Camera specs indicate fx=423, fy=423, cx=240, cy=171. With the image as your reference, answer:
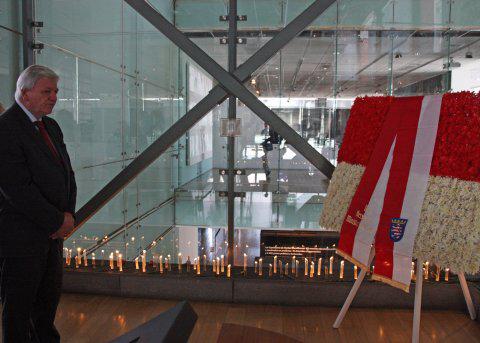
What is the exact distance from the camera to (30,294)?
6.31 ft

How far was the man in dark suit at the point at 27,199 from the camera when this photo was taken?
5.97 feet

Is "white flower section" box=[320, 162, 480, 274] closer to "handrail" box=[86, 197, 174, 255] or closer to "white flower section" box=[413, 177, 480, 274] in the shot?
"white flower section" box=[413, 177, 480, 274]

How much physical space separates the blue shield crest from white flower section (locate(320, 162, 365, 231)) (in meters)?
0.40

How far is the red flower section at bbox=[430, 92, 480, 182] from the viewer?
185cm

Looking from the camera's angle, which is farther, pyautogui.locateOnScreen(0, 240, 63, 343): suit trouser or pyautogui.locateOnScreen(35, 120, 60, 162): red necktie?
pyautogui.locateOnScreen(35, 120, 60, 162): red necktie

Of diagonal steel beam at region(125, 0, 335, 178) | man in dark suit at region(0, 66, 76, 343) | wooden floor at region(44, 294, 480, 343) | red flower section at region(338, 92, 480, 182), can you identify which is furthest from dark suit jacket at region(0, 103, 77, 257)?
red flower section at region(338, 92, 480, 182)

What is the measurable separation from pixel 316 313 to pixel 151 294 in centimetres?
Result: 117

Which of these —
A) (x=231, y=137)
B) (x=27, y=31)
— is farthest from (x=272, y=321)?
(x=27, y=31)

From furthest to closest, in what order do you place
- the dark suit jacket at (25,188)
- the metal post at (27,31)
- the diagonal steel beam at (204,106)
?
the metal post at (27,31) → the diagonal steel beam at (204,106) → the dark suit jacket at (25,188)

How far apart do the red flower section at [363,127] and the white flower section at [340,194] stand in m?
0.06

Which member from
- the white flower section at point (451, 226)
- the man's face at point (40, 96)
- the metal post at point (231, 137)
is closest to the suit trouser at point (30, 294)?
the man's face at point (40, 96)

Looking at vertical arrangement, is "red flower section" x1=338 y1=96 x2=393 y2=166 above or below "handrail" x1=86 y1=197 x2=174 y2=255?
above

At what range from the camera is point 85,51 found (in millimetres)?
4277

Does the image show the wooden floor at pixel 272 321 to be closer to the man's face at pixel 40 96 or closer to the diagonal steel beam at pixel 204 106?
the diagonal steel beam at pixel 204 106
